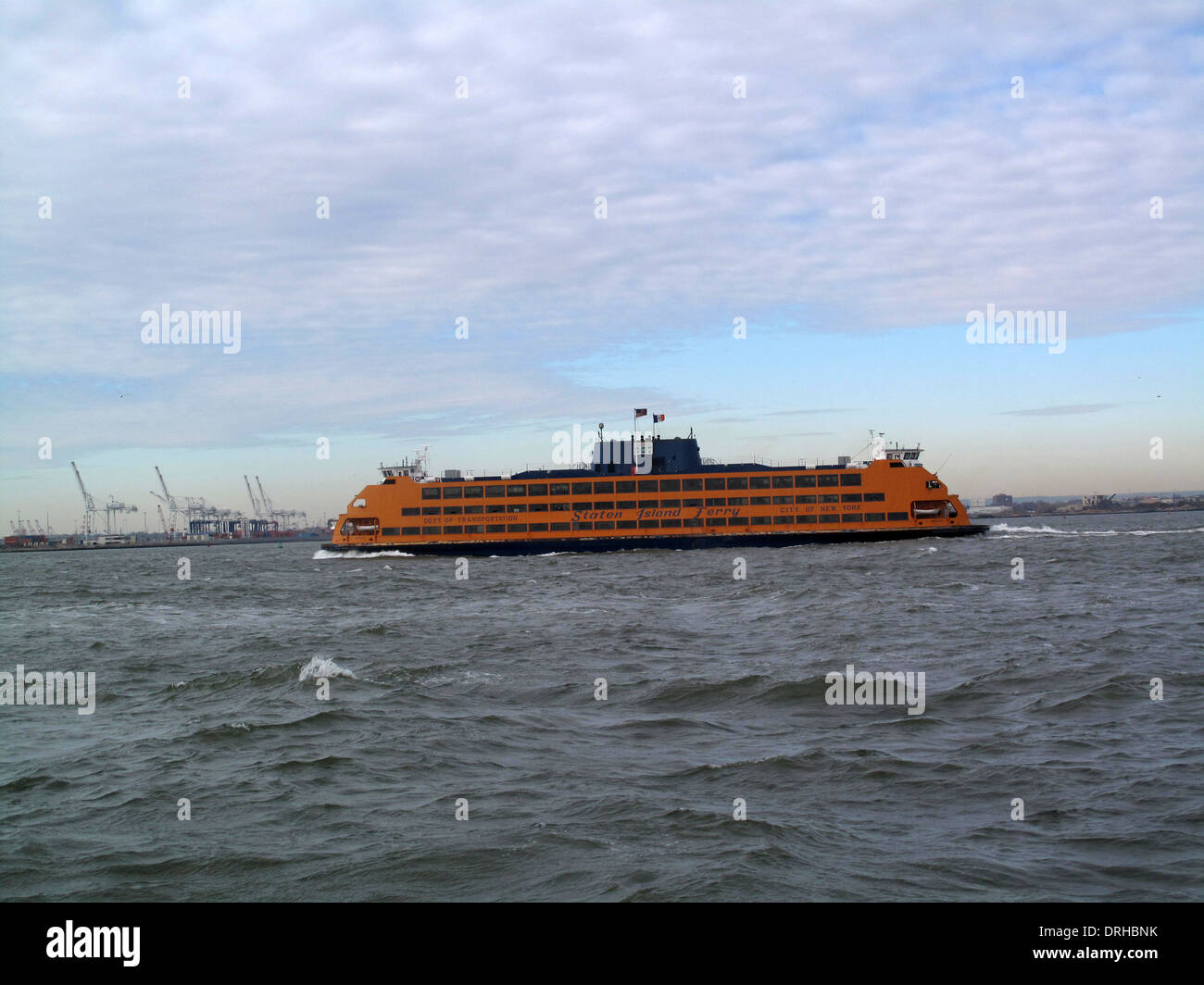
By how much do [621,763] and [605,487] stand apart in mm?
86641

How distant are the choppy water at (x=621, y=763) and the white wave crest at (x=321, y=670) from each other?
0.31ft

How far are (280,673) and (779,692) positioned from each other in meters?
12.9

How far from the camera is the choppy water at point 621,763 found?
10.3 metres

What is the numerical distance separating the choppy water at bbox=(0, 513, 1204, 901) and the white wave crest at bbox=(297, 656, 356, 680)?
94mm

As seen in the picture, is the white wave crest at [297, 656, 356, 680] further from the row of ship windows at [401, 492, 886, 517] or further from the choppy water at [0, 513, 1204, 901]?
the row of ship windows at [401, 492, 886, 517]

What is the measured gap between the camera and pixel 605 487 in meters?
101

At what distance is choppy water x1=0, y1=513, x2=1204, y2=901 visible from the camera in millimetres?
10328
